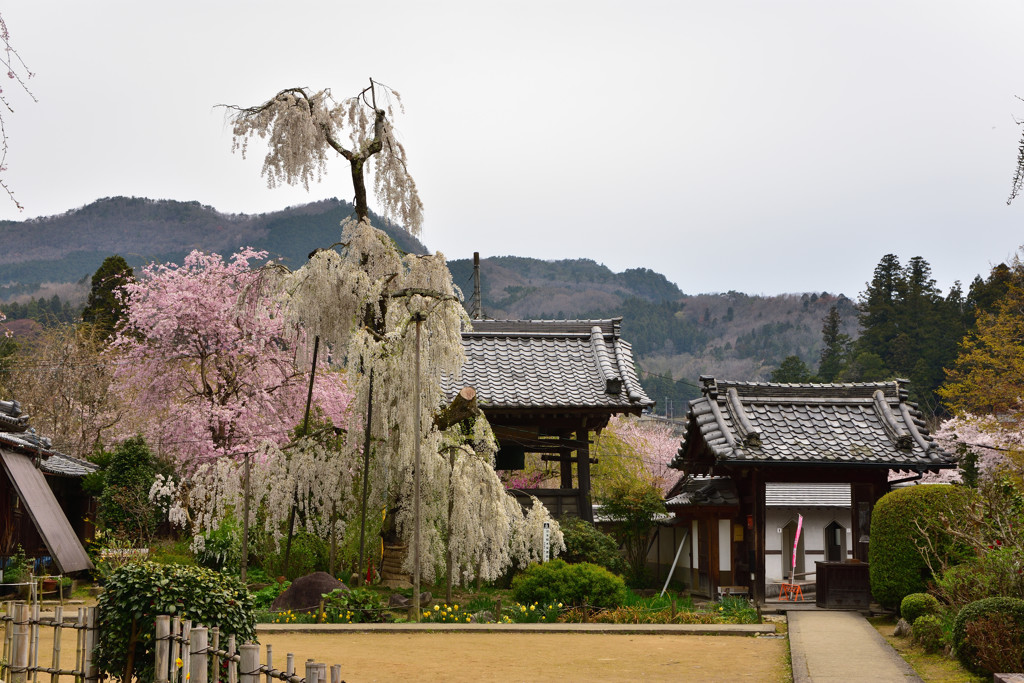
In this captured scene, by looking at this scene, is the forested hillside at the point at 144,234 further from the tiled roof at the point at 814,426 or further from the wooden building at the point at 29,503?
the tiled roof at the point at 814,426

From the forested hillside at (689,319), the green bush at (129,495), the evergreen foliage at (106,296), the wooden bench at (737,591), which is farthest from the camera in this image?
the forested hillside at (689,319)

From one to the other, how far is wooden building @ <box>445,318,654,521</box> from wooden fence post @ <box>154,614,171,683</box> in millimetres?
14117

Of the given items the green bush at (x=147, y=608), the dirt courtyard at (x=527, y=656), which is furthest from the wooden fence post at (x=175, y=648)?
the dirt courtyard at (x=527, y=656)

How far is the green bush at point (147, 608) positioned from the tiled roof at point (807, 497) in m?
23.1

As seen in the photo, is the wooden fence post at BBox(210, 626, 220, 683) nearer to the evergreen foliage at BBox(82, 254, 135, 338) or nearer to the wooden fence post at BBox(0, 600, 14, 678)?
the wooden fence post at BBox(0, 600, 14, 678)

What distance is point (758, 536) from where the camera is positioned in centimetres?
1906

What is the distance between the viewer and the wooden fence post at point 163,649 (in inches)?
300

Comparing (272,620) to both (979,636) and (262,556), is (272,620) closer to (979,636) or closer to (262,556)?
(262,556)

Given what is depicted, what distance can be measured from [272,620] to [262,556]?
514 centimetres

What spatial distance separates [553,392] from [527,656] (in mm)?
10184

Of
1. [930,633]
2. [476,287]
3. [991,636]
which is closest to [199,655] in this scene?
[991,636]

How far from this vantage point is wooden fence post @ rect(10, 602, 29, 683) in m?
9.25

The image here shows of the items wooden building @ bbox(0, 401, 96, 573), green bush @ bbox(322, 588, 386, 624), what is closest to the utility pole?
wooden building @ bbox(0, 401, 96, 573)

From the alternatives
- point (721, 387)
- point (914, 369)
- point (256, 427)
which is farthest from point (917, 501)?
point (914, 369)
